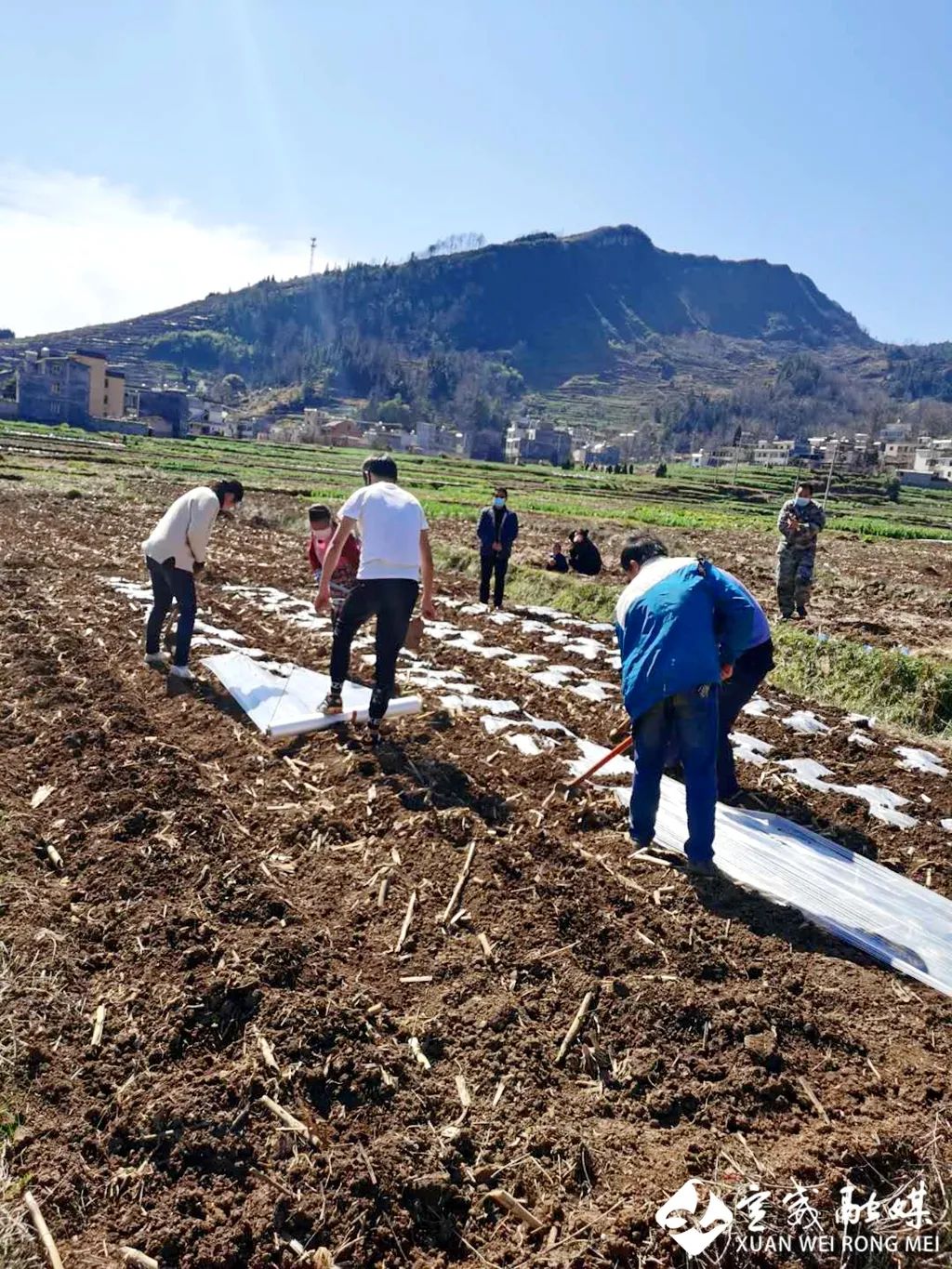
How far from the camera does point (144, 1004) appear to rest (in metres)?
3.01

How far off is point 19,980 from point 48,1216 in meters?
1.01

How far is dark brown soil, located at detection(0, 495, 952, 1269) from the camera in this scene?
231 centimetres

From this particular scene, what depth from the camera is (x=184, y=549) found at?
21.7 feet

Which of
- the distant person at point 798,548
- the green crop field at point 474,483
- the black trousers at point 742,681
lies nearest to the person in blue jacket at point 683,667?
the black trousers at point 742,681

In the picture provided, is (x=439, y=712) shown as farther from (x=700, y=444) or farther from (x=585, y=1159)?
(x=700, y=444)

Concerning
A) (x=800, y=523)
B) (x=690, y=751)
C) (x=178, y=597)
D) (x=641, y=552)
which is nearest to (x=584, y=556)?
(x=800, y=523)

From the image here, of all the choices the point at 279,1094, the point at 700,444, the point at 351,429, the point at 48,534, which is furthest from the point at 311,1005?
the point at 700,444

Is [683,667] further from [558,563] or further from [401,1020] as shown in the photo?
[558,563]

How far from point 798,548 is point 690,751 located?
7899 millimetres

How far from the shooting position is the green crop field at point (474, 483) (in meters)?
28.5

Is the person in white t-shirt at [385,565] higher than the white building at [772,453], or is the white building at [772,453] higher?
the white building at [772,453]

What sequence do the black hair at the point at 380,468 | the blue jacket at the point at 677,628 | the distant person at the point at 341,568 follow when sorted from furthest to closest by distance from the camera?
the distant person at the point at 341,568
the black hair at the point at 380,468
the blue jacket at the point at 677,628

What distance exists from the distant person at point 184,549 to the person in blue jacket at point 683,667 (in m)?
3.68
